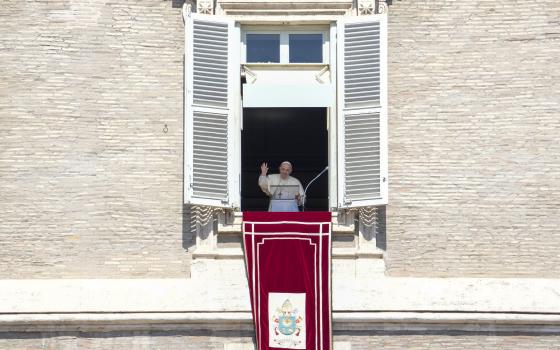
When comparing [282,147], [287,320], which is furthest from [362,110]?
[282,147]

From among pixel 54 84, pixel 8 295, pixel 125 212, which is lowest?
pixel 8 295

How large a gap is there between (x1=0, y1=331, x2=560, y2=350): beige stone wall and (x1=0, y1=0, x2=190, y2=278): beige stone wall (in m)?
0.72

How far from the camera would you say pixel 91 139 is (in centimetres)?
1519

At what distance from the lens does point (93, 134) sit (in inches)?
598

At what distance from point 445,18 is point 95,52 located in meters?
3.99

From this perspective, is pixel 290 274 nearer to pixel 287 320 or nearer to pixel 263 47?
pixel 287 320

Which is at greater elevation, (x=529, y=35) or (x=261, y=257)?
(x=529, y=35)

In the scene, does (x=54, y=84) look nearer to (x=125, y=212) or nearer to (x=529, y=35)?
(x=125, y=212)

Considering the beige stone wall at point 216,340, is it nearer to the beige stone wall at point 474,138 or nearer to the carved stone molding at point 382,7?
the beige stone wall at point 474,138

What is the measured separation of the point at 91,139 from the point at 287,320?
3006mm

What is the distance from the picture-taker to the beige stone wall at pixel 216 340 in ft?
48.1

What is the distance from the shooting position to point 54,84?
1522cm

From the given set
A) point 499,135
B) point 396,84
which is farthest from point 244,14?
point 499,135

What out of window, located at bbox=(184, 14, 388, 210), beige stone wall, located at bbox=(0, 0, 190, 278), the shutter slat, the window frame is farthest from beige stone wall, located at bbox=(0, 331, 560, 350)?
the window frame
